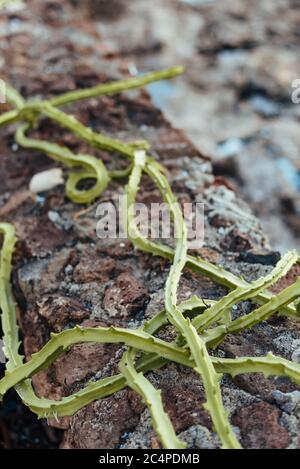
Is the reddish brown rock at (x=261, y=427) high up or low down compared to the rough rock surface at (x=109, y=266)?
down

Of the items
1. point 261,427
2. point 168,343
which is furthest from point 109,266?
point 261,427

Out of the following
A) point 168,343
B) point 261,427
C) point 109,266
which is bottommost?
point 261,427

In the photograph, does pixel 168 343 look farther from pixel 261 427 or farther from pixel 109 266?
pixel 109 266

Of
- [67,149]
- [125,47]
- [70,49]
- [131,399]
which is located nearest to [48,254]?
[67,149]

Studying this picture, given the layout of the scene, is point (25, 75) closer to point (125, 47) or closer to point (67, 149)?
point (67, 149)

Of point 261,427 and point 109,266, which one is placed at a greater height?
point 109,266

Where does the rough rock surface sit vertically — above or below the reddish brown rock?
above
